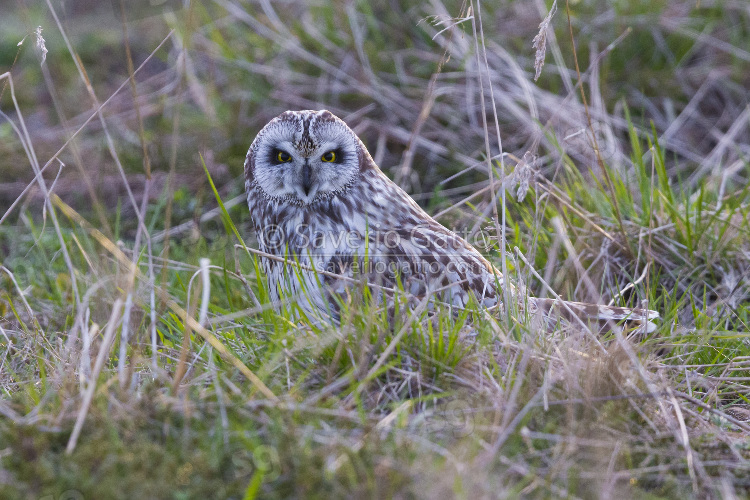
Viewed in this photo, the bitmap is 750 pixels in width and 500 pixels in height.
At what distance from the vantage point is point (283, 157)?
324 cm

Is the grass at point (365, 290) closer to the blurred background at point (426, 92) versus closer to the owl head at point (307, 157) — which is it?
the blurred background at point (426, 92)

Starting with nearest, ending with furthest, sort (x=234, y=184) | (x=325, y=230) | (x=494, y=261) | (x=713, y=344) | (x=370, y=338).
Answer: (x=370, y=338) < (x=713, y=344) < (x=325, y=230) < (x=494, y=261) < (x=234, y=184)

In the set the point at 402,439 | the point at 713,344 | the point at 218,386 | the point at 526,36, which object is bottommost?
the point at 713,344

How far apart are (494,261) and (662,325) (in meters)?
0.93

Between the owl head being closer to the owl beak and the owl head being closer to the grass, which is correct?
the owl beak

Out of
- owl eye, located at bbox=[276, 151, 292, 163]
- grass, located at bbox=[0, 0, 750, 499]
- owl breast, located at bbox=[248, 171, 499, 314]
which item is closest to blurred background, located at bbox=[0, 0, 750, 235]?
grass, located at bbox=[0, 0, 750, 499]

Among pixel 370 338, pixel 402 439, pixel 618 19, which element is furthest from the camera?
pixel 618 19

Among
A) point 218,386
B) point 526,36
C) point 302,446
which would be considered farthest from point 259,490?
point 526,36

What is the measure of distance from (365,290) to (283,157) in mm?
939

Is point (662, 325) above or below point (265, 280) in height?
below

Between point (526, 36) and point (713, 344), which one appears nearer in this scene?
point (713, 344)

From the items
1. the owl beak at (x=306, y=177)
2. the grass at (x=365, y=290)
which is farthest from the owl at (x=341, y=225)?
the grass at (x=365, y=290)

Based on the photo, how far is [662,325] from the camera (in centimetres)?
306

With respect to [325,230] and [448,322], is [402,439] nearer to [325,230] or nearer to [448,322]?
[448,322]
